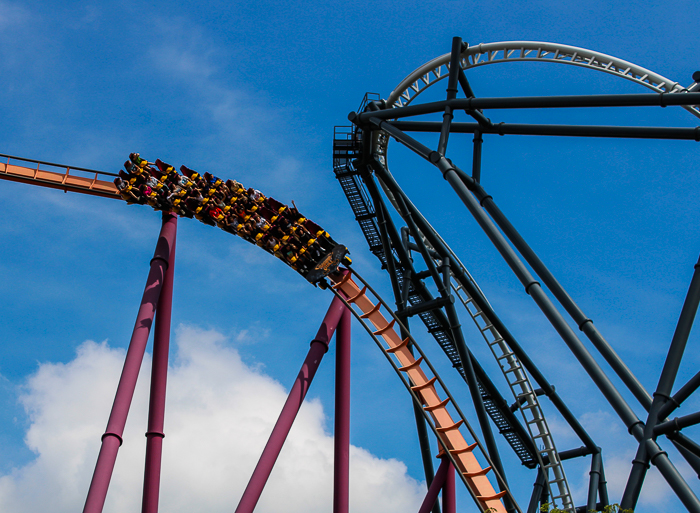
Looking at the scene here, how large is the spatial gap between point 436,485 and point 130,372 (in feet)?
13.2

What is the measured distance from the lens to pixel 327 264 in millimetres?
11258

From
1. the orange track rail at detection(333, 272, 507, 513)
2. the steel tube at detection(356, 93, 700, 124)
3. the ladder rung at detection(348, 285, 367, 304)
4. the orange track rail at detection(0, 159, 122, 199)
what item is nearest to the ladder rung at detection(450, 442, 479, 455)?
the orange track rail at detection(333, 272, 507, 513)

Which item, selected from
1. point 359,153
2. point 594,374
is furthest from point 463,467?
point 359,153

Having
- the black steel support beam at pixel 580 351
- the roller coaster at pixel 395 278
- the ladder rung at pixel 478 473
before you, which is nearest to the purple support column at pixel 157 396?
the roller coaster at pixel 395 278

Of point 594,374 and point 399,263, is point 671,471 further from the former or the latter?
point 399,263

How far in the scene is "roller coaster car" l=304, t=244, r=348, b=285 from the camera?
11219 millimetres

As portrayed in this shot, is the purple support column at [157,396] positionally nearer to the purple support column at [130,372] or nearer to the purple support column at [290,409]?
the purple support column at [130,372]

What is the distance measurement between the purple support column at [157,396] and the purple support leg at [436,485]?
338 centimetres

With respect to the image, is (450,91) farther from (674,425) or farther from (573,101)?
(674,425)

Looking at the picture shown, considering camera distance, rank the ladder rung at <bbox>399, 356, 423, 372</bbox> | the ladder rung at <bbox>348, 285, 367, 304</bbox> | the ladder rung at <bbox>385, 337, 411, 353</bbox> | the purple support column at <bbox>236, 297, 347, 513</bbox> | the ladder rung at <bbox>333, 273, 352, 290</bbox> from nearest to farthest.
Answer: the purple support column at <bbox>236, 297, 347, 513</bbox> → the ladder rung at <bbox>399, 356, 423, 372</bbox> → the ladder rung at <bbox>385, 337, 411, 353</bbox> → the ladder rung at <bbox>348, 285, 367, 304</bbox> → the ladder rung at <bbox>333, 273, 352, 290</bbox>

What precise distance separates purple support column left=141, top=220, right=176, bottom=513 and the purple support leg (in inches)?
133

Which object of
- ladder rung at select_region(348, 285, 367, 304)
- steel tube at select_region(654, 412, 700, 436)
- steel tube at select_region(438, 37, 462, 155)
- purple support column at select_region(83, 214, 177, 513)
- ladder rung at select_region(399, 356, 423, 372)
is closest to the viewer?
steel tube at select_region(654, 412, 700, 436)

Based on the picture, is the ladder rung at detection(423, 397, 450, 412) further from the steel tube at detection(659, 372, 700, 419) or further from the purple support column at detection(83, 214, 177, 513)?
the steel tube at detection(659, 372, 700, 419)

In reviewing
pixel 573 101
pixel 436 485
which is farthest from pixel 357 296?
pixel 573 101
